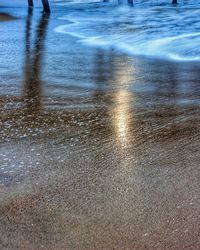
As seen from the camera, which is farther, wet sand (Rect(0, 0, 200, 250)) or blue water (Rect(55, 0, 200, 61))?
blue water (Rect(55, 0, 200, 61))

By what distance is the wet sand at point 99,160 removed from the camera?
229 centimetres

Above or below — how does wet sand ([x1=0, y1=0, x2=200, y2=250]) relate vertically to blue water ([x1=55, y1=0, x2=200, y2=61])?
above

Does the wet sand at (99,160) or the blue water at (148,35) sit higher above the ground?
the wet sand at (99,160)

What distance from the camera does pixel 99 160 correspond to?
3.18 metres

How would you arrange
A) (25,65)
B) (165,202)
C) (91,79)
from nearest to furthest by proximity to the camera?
1. (165,202)
2. (91,79)
3. (25,65)

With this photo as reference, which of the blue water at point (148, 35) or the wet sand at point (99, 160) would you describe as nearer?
the wet sand at point (99, 160)

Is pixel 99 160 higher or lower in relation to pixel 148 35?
higher

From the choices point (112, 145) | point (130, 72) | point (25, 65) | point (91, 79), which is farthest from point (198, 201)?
point (25, 65)

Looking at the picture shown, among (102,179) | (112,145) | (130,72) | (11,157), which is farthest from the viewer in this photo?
(130,72)

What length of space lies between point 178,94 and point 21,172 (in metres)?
2.55

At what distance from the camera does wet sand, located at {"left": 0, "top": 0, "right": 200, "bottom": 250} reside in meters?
2.29

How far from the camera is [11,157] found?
3207mm

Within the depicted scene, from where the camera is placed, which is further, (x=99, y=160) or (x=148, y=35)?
(x=148, y=35)

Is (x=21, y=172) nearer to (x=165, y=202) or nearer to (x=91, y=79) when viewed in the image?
(x=165, y=202)
